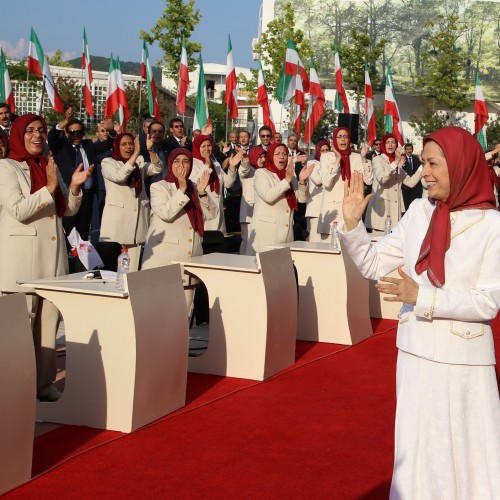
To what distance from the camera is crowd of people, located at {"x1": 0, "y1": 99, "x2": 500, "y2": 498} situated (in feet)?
12.1

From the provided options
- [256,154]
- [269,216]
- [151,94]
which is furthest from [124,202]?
[151,94]

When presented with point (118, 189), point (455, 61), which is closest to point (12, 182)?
point (118, 189)

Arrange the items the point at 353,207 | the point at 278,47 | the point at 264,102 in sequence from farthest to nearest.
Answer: the point at 278,47, the point at 264,102, the point at 353,207

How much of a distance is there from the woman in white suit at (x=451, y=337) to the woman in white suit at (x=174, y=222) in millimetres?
3877

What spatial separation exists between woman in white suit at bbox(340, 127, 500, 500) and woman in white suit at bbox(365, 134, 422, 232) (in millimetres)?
8560

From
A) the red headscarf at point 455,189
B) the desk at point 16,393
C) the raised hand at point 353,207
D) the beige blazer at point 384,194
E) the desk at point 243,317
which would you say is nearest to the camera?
the red headscarf at point 455,189

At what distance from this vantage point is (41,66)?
1396 cm

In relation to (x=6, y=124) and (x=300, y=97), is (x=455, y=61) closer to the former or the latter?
(x=300, y=97)

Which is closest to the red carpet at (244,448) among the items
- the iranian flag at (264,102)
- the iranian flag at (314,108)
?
the iranian flag at (314,108)

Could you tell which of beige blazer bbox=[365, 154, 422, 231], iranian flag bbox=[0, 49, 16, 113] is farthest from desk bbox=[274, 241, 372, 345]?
iranian flag bbox=[0, 49, 16, 113]

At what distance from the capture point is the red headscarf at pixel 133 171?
921cm

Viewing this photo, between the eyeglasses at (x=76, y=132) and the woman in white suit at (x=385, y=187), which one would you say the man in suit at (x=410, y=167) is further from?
the eyeglasses at (x=76, y=132)

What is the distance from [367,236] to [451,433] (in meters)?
0.83

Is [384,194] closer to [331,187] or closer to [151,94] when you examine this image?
[331,187]
